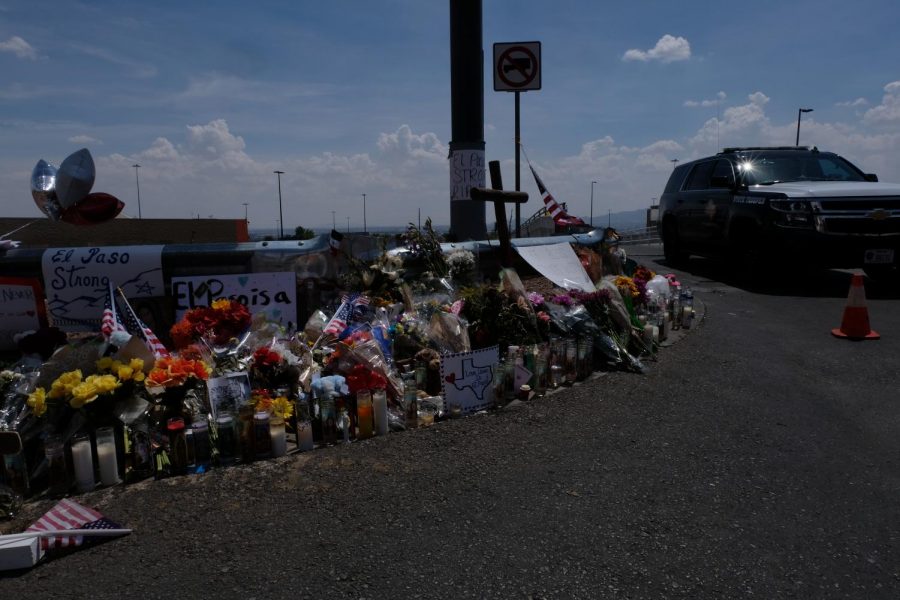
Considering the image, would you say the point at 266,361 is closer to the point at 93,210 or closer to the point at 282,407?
the point at 282,407

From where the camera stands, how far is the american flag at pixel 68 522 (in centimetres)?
274

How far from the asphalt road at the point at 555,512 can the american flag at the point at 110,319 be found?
4.41 feet

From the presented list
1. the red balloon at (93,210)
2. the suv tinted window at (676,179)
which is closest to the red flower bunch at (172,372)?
the red balloon at (93,210)

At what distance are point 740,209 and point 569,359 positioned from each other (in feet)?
19.9

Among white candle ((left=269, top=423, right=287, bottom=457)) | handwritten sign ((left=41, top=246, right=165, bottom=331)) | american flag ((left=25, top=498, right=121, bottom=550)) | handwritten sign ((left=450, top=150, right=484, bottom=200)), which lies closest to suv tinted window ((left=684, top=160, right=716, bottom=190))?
handwritten sign ((left=450, top=150, right=484, bottom=200))

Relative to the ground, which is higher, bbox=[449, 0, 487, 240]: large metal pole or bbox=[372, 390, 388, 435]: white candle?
bbox=[449, 0, 487, 240]: large metal pole

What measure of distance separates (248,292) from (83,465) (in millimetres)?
2241

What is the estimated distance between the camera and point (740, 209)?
9688 millimetres

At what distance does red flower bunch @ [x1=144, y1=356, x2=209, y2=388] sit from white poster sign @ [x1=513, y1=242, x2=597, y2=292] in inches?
144

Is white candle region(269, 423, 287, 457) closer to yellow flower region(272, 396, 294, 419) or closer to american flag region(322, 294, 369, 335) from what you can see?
yellow flower region(272, 396, 294, 419)

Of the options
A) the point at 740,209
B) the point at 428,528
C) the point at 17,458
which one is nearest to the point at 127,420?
the point at 17,458

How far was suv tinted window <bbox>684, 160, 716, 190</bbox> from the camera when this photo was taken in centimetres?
1128

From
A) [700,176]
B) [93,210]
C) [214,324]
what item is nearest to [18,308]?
[93,210]

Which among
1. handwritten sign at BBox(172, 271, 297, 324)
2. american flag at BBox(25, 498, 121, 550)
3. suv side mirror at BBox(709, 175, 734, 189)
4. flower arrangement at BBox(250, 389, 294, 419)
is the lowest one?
american flag at BBox(25, 498, 121, 550)
